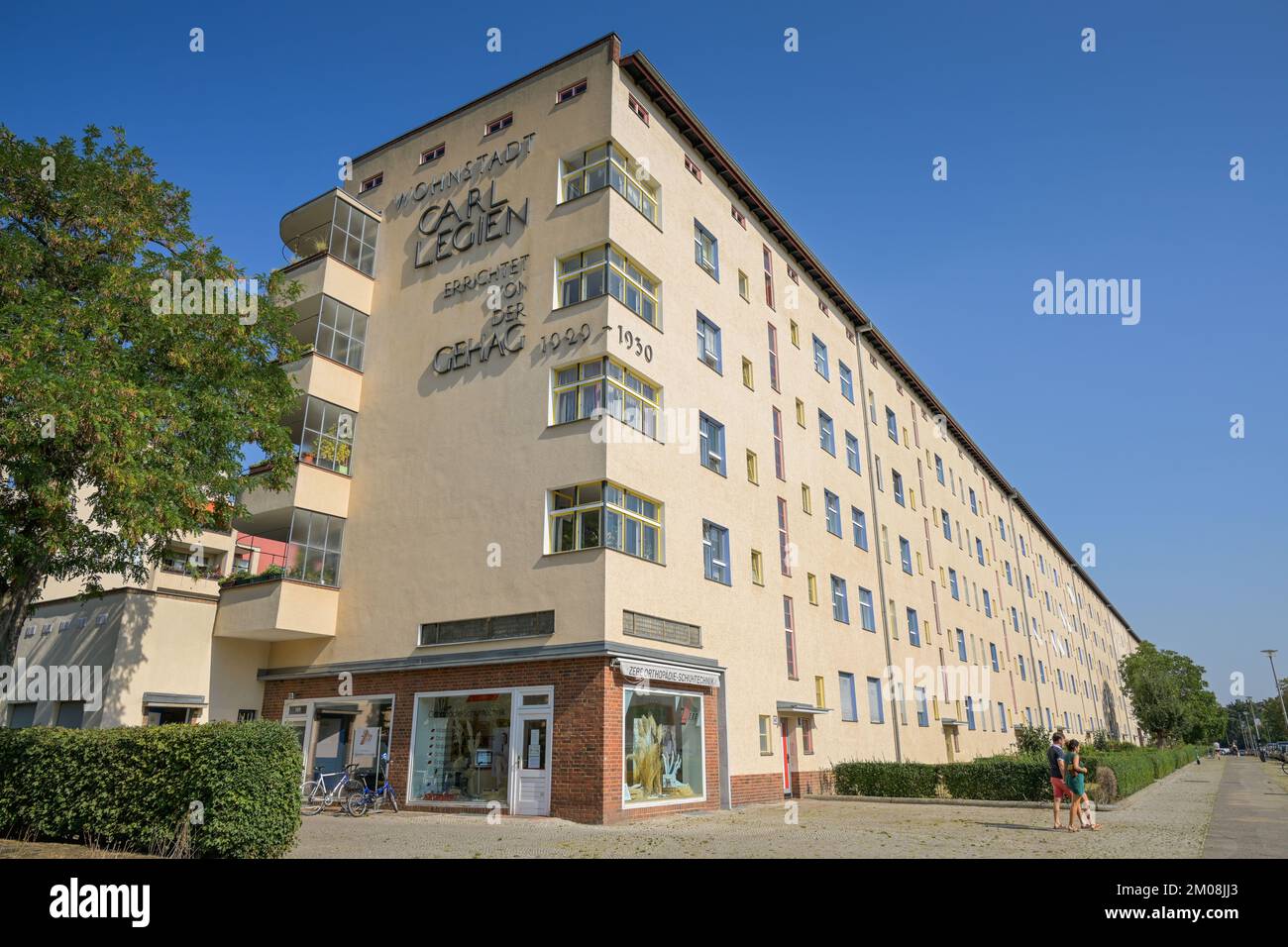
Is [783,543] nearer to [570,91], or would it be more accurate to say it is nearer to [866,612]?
[866,612]

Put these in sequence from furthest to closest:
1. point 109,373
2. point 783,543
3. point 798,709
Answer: point 783,543, point 798,709, point 109,373

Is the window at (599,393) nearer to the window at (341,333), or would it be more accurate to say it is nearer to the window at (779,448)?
the window at (779,448)

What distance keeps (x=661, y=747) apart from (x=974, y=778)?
33.3 ft

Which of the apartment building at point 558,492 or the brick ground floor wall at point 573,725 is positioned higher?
the apartment building at point 558,492

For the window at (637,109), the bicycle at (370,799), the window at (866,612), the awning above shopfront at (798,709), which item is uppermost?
the window at (637,109)

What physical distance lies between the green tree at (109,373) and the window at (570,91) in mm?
10223

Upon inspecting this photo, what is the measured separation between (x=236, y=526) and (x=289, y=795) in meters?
14.9

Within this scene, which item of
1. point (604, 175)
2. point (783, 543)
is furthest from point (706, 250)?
point (783, 543)

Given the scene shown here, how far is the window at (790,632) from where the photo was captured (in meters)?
25.6

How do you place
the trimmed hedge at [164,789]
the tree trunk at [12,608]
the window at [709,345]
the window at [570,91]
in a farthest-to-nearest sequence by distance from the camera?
1. the window at [709,345]
2. the window at [570,91]
3. the tree trunk at [12,608]
4. the trimmed hedge at [164,789]

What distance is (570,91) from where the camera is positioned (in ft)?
76.0

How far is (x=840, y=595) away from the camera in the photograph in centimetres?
3044

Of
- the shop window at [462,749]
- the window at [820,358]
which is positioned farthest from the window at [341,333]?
the window at [820,358]
